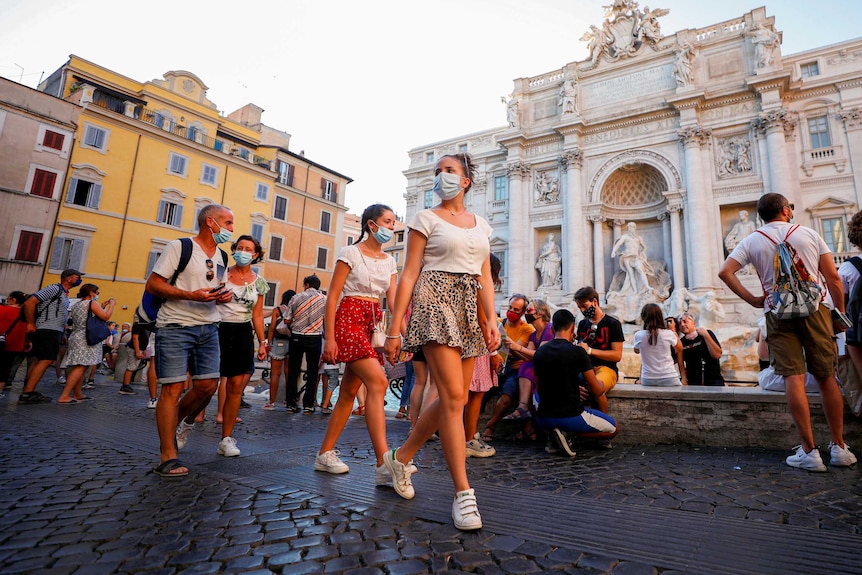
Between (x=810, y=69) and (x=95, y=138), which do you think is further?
(x=95, y=138)

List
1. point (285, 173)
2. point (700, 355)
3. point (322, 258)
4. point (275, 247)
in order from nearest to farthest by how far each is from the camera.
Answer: point (700, 355)
point (275, 247)
point (285, 173)
point (322, 258)

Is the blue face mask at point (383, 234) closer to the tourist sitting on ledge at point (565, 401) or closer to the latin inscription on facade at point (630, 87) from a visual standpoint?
the tourist sitting on ledge at point (565, 401)

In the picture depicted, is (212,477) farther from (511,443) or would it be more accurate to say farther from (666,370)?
(666,370)

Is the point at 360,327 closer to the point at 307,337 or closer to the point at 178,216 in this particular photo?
the point at 307,337

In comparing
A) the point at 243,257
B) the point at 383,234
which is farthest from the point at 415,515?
the point at 243,257

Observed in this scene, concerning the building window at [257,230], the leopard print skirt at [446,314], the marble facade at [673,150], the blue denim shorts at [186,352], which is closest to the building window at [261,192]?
the building window at [257,230]

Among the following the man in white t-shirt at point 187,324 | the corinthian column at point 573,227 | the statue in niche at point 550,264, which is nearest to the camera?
the man in white t-shirt at point 187,324

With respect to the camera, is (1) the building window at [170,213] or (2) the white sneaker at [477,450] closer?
(2) the white sneaker at [477,450]

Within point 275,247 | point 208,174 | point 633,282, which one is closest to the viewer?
point 633,282

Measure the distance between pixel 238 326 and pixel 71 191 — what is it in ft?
75.9

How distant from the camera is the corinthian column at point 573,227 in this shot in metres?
20.8

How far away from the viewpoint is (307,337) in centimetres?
675

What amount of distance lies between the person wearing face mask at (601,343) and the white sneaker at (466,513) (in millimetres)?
2877

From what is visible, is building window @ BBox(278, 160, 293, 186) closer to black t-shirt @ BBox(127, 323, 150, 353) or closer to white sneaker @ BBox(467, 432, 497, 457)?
black t-shirt @ BBox(127, 323, 150, 353)
